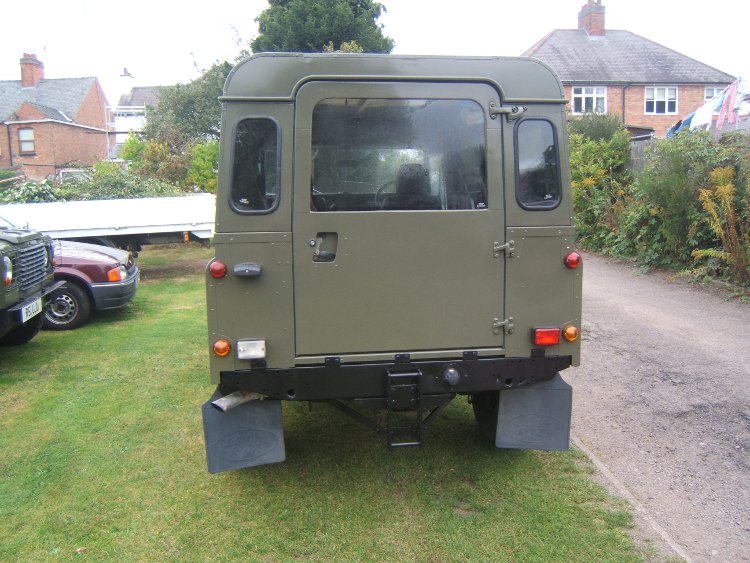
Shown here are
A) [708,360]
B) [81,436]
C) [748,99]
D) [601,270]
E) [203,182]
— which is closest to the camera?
[81,436]

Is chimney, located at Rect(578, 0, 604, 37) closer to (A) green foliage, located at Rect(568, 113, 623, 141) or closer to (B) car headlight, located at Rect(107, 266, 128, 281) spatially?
(A) green foliage, located at Rect(568, 113, 623, 141)

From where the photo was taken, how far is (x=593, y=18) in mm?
38719

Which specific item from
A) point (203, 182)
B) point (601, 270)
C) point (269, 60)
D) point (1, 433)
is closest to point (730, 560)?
point (269, 60)

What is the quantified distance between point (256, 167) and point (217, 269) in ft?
2.09

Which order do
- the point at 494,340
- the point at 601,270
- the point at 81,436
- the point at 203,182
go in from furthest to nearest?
the point at 203,182 < the point at 601,270 < the point at 81,436 < the point at 494,340

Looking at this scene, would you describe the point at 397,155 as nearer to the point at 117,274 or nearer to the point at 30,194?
the point at 117,274

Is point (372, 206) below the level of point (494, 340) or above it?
above

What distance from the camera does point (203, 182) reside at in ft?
66.9

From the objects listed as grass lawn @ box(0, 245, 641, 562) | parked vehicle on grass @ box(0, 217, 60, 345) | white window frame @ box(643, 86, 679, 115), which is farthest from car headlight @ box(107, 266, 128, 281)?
white window frame @ box(643, 86, 679, 115)

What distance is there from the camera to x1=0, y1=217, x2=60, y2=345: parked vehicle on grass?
6.19m

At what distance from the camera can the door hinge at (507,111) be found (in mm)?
3826

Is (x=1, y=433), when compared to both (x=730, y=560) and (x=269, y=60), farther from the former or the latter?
(x=730, y=560)

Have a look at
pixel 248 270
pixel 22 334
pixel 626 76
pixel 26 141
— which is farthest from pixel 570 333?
pixel 26 141

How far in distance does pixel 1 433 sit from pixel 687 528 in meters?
5.09
